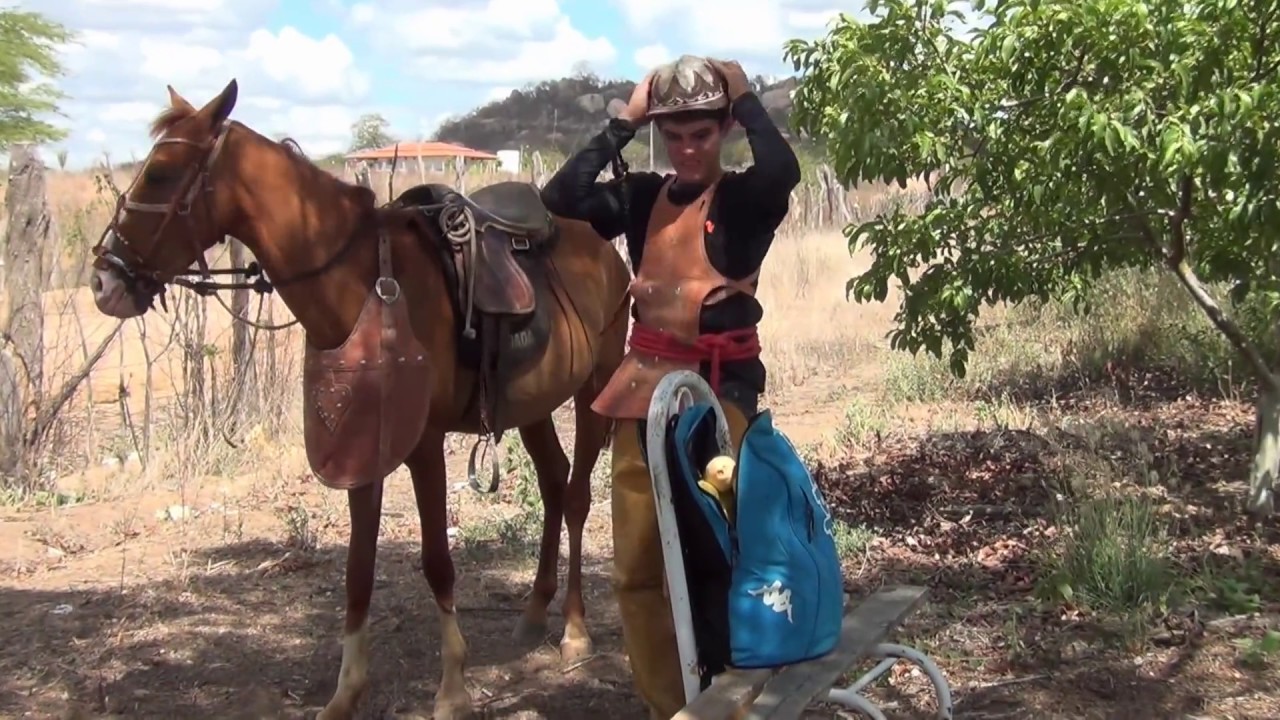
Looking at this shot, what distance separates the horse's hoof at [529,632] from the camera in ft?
16.0

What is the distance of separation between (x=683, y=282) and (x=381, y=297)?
38.0 inches

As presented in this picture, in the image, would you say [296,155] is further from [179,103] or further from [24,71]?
A: [24,71]

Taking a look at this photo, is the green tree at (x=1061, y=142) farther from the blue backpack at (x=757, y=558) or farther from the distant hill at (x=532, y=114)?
the distant hill at (x=532, y=114)

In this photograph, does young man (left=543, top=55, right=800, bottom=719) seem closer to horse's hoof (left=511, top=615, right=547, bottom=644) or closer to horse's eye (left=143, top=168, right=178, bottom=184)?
horse's eye (left=143, top=168, right=178, bottom=184)

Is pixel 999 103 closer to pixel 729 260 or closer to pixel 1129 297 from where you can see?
pixel 729 260

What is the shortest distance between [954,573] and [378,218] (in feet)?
9.23

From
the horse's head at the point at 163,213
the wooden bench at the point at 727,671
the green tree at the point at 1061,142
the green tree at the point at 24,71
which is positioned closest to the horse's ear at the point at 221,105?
the horse's head at the point at 163,213

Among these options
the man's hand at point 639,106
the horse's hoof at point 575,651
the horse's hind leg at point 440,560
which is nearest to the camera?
the man's hand at point 639,106

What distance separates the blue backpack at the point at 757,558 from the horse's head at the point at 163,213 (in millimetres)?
1489

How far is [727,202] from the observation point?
3.32m

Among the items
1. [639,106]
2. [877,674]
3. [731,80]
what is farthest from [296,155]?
[877,674]

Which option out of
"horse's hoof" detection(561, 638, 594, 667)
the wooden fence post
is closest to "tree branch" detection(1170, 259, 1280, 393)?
"horse's hoof" detection(561, 638, 594, 667)

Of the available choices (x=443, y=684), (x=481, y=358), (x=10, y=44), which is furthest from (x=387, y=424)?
(x=10, y=44)

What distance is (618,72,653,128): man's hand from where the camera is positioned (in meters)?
3.33
